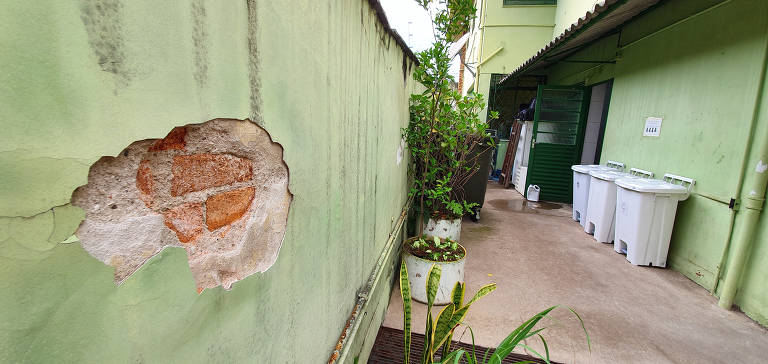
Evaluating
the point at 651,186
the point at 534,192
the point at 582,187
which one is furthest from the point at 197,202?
the point at 534,192

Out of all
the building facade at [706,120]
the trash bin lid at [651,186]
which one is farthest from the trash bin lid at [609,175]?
the trash bin lid at [651,186]

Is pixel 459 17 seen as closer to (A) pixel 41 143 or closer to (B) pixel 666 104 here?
(A) pixel 41 143

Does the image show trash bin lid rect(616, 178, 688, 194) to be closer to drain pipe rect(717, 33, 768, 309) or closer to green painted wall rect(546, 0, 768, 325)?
green painted wall rect(546, 0, 768, 325)

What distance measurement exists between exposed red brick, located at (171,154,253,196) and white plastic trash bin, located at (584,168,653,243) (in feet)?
15.7

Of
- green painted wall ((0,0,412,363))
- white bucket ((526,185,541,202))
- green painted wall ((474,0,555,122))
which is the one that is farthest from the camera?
green painted wall ((474,0,555,122))

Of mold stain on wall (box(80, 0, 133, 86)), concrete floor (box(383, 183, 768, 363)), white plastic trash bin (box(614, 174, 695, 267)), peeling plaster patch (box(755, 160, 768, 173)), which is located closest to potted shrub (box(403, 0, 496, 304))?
concrete floor (box(383, 183, 768, 363))

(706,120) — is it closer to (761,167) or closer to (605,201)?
(761,167)

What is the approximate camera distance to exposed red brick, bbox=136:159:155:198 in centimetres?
49

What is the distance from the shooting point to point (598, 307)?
9.08 feet

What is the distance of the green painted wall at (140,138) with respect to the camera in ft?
1.08

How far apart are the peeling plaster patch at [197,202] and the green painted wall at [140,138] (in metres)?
0.02

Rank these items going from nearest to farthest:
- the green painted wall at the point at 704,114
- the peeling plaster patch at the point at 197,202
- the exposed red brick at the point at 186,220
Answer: the peeling plaster patch at the point at 197,202
the exposed red brick at the point at 186,220
the green painted wall at the point at 704,114

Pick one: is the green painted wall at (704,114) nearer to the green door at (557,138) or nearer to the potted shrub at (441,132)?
the green door at (557,138)

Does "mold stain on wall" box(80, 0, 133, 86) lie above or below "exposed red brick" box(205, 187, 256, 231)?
above
